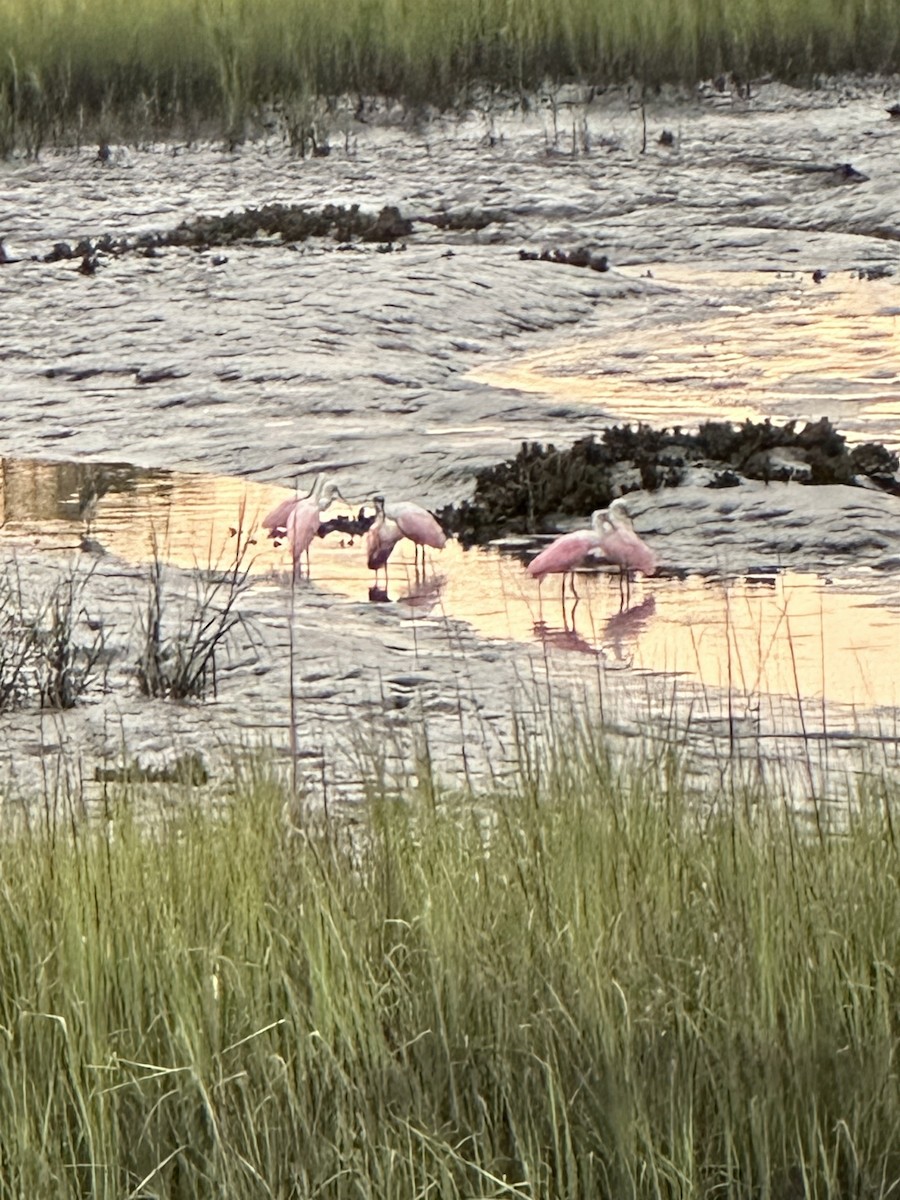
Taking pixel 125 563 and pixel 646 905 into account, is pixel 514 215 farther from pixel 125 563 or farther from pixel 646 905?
pixel 646 905

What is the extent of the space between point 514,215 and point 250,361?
5.10 metres

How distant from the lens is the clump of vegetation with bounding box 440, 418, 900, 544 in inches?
398

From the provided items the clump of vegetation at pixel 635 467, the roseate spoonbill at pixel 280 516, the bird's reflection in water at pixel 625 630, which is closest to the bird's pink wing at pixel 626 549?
the bird's reflection in water at pixel 625 630

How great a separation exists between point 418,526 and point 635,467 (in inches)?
76.8

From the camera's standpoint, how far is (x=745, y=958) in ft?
12.3

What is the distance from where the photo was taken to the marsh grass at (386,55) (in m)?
21.3

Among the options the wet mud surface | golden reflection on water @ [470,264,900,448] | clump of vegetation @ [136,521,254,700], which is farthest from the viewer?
golden reflection on water @ [470,264,900,448]

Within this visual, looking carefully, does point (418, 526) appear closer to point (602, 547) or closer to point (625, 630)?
point (602, 547)

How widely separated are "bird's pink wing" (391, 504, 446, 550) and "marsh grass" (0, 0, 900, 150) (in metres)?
12.4

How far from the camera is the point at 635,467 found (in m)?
10.3

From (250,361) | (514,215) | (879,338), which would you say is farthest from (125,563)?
(514,215)

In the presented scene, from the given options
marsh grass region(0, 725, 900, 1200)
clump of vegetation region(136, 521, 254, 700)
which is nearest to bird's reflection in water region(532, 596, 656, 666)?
clump of vegetation region(136, 521, 254, 700)

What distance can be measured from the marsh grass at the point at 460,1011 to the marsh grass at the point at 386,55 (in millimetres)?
16969

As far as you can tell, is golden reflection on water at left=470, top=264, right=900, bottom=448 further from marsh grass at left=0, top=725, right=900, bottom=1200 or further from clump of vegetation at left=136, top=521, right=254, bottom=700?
marsh grass at left=0, top=725, right=900, bottom=1200
